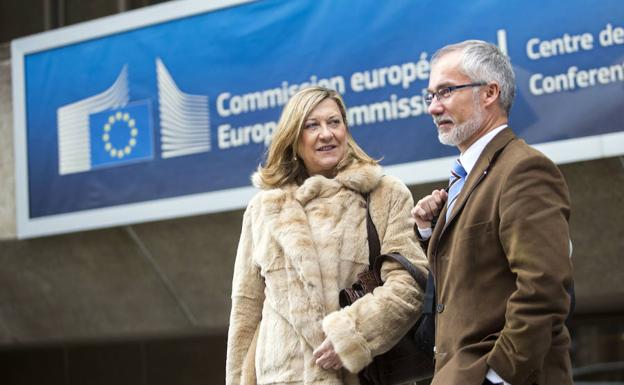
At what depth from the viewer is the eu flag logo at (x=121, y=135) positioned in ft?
31.0

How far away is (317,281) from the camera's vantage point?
475 cm

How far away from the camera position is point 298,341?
478cm

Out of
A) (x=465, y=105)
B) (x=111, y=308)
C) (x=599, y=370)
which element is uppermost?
(x=465, y=105)

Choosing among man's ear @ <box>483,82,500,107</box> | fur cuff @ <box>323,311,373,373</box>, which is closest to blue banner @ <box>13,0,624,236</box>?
fur cuff @ <box>323,311,373,373</box>

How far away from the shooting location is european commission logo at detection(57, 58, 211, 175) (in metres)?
9.25

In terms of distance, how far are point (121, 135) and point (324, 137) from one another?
4.84 metres

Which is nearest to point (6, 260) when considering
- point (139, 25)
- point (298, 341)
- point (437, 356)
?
point (139, 25)

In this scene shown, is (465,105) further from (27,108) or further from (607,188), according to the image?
(27,108)

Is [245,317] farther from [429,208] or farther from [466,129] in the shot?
Answer: [466,129]

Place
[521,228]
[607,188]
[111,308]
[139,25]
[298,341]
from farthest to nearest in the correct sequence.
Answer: [111,308]
[139,25]
[607,188]
[298,341]
[521,228]

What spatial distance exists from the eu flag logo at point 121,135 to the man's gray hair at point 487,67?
5.70 m

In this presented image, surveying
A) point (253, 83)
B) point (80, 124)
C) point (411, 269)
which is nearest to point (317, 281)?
point (411, 269)

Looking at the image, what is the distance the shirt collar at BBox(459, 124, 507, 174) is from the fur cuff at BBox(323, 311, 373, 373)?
898 millimetres

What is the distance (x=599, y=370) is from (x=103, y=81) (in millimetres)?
4789
